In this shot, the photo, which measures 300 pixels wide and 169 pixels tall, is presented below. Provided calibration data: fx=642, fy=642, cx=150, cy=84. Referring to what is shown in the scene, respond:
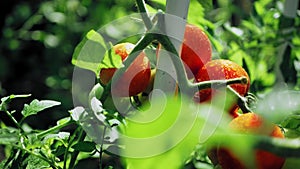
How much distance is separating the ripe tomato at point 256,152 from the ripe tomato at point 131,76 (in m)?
0.10

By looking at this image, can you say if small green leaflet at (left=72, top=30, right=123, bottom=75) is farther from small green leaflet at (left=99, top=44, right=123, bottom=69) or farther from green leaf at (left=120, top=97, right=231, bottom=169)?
green leaf at (left=120, top=97, right=231, bottom=169)

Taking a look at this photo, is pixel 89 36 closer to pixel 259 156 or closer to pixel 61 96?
pixel 259 156

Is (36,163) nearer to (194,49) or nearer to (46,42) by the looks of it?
(194,49)

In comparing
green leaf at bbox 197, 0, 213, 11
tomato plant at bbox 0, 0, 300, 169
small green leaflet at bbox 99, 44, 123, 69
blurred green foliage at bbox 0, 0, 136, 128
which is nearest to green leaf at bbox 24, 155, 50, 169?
tomato plant at bbox 0, 0, 300, 169

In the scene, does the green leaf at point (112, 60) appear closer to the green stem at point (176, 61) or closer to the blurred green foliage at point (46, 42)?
the green stem at point (176, 61)

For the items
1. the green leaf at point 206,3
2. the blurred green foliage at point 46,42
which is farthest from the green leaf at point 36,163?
the blurred green foliage at point 46,42

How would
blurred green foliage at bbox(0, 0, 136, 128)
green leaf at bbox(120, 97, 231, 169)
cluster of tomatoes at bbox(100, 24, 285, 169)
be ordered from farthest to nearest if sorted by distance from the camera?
blurred green foliage at bbox(0, 0, 136, 128)
cluster of tomatoes at bbox(100, 24, 285, 169)
green leaf at bbox(120, 97, 231, 169)

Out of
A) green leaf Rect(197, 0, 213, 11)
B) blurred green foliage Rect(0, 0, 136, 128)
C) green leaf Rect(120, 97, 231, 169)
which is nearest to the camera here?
green leaf Rect(120, 97, 231, 169)

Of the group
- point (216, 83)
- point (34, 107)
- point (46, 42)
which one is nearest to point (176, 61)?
point (216, 83)

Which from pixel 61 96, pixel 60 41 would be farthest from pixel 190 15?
pixel 60 41

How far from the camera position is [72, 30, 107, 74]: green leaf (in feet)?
1.81

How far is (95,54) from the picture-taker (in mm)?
560

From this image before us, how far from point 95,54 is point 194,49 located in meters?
0.09

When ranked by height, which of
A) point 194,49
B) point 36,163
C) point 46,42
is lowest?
point 46,42
